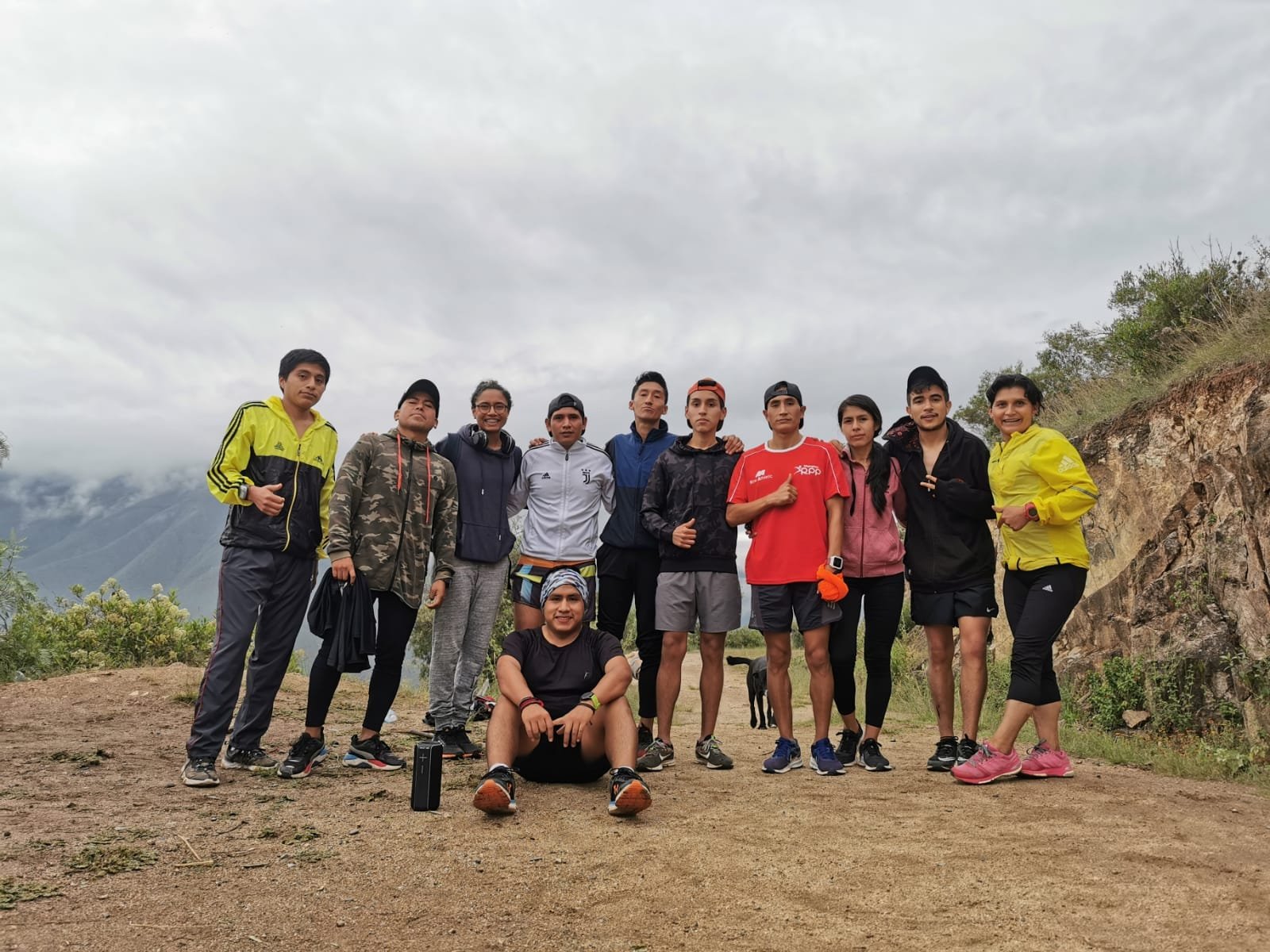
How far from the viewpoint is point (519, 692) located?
429 centimetres

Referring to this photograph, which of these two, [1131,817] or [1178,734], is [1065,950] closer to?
[1131,817]

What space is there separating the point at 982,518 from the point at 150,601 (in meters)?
13.1

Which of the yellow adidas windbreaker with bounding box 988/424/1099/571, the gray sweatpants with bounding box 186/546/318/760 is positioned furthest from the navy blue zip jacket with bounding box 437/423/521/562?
the yellow adidas windbreaker with bounding box 988/424/1099/571

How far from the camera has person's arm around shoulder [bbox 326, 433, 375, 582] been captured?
196 inches

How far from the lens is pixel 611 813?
4023 mm

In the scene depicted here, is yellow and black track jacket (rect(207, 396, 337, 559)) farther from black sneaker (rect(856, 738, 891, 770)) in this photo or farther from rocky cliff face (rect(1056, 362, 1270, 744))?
rocky cliff face (rect(1056, 362, 1270, 744))

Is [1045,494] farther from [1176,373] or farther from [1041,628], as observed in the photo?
[1176,373]

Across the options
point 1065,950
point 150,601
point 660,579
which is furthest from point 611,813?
point 150,601

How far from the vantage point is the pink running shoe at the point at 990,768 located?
469cm

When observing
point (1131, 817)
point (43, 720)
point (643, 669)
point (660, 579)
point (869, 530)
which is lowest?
point (43, 720)

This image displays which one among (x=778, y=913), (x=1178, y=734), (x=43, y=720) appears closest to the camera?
(x=778, y=913)

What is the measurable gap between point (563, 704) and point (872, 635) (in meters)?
2.14

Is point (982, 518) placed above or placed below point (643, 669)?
above

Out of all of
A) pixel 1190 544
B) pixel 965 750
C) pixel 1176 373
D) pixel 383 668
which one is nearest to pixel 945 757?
pixel 965 750
